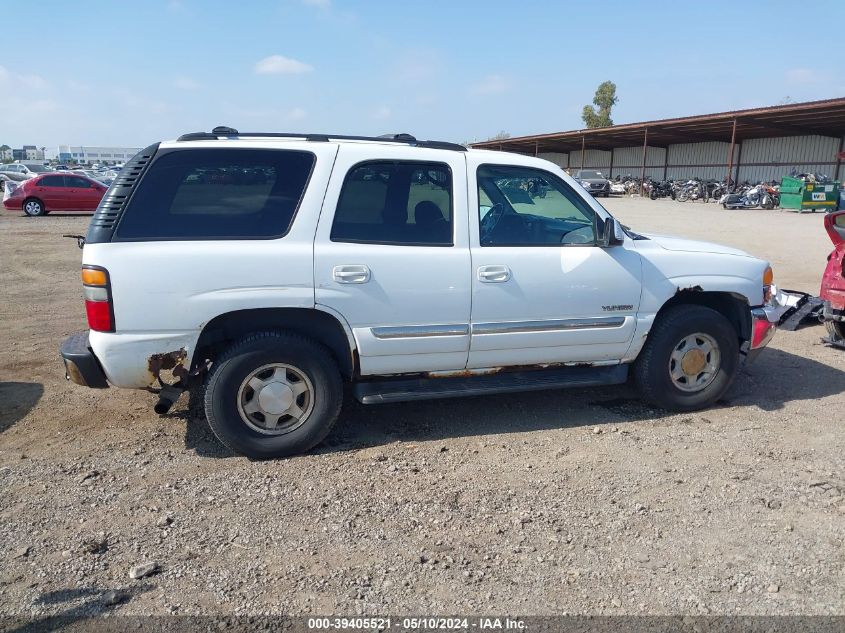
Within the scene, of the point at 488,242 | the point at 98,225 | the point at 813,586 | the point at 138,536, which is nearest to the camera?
the point at 813,586

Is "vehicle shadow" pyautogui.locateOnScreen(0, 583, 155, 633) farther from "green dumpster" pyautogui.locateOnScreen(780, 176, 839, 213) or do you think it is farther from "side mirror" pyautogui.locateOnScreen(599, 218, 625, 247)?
"green dumpster" pyautogui.locateOnScreen(780, 176, 839, 213)

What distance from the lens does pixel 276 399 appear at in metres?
4.21

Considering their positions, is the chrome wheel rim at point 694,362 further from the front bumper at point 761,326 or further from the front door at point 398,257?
the front door at point 398,257

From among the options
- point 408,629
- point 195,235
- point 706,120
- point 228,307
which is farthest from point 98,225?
point 706,120

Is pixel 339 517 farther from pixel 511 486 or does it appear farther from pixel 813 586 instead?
pixel 813 586

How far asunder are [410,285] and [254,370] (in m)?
1.12

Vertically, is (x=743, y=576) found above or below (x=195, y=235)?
below

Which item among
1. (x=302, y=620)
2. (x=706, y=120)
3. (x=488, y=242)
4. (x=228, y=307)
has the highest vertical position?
(x=706, y=120)

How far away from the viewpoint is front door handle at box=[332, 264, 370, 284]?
412cm

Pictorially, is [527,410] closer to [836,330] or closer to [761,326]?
[761,326]

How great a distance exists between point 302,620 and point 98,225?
101 inches

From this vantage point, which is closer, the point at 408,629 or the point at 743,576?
the point at 408,629

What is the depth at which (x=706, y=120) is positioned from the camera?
35.5m

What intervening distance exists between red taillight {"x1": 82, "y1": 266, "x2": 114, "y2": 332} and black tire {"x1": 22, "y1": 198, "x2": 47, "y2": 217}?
22662 mm
